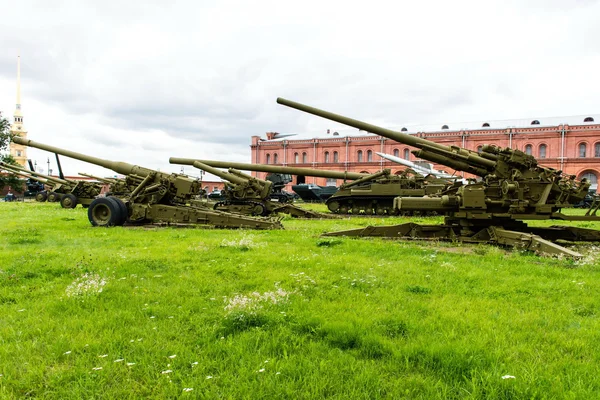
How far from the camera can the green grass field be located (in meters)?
2.77

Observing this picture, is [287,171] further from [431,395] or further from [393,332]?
[431,395]

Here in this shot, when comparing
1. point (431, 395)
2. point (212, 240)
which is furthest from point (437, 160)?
point (431, 395)

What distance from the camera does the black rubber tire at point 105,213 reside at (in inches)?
459

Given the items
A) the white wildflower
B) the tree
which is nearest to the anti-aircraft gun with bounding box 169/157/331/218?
the white wildflower

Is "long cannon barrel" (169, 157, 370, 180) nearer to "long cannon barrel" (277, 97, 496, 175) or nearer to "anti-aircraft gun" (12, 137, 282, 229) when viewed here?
"anti-aircraft gun" (12, 137, 282, 229)

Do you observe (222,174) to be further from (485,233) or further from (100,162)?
(485,233)

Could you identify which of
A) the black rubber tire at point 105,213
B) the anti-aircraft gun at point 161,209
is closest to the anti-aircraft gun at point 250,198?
the anti-aircraft gun at point 161,209

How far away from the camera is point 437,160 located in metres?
10.0

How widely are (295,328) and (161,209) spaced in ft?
30.6

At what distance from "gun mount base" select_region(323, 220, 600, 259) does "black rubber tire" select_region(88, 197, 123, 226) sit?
20.0 feet

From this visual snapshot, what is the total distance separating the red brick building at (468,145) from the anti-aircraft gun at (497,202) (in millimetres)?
42016

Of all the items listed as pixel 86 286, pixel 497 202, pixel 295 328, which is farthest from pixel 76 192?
pixel 295 328

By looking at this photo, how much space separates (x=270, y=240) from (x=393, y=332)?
19.8 feet

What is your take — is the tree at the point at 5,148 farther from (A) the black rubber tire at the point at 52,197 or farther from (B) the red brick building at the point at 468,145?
(B) the red brick building at the point at 468,145
